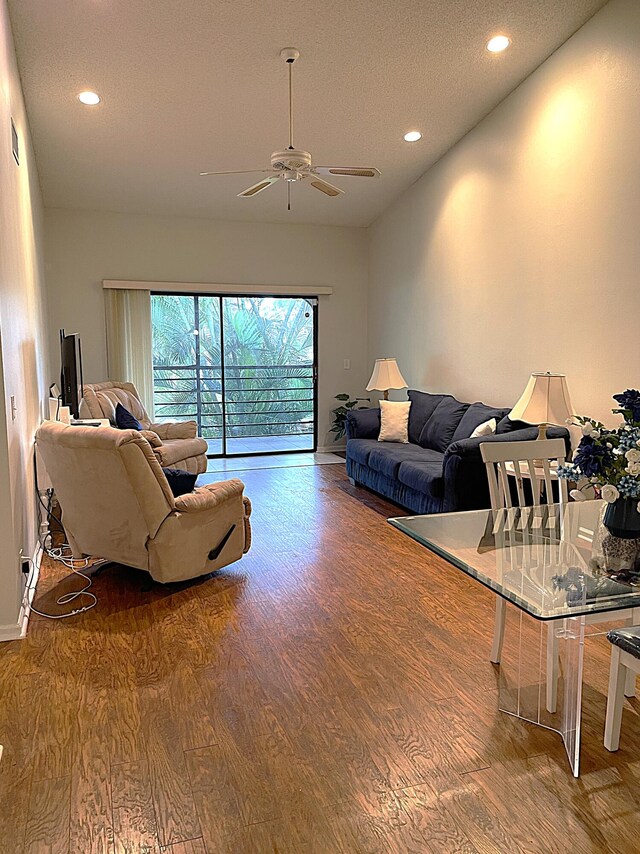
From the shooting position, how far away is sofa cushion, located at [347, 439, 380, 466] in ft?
19.7

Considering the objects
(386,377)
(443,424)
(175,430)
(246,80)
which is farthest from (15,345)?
(386,377)

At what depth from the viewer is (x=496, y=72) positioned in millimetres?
4965

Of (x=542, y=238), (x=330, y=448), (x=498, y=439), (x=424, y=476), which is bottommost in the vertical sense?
(x=330, y=448)

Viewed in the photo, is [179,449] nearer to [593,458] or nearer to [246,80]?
[246,80]

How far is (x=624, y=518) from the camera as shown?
80.0 inches

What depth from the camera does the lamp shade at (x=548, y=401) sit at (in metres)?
4.18

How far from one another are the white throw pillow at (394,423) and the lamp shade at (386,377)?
0.30m

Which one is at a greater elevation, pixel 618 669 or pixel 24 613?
pixel 618 669

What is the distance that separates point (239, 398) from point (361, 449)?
2347 mm

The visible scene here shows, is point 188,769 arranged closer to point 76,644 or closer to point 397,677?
point 397,677

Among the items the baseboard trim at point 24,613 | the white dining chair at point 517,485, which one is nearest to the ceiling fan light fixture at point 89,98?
the baseboard trim at point 24,613

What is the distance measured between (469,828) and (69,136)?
5774 millimetres

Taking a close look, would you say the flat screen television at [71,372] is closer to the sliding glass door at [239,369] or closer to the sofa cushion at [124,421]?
the sofa cushion at [124,421]

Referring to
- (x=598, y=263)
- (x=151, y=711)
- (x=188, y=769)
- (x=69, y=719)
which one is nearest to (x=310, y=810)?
(x=188, y=769)
